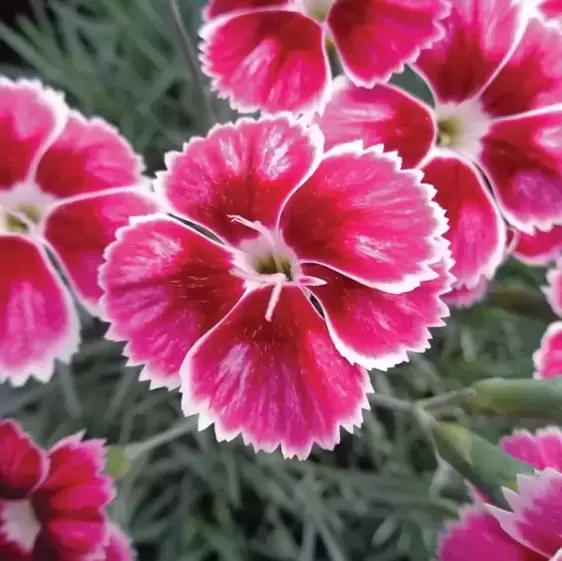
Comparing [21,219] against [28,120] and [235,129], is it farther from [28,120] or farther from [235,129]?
[235,129]

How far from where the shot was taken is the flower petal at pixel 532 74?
19.4 inches

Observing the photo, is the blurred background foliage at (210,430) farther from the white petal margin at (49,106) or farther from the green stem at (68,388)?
the white petal margin at (49,106)

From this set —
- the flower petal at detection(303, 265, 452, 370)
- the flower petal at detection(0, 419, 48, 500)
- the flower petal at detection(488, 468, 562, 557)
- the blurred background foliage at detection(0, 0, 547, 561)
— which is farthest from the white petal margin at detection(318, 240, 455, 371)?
the blurred background foliage at detection(0, 0, 547, 561)

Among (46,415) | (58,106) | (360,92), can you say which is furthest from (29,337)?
(46,415)

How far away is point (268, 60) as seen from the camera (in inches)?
18.7

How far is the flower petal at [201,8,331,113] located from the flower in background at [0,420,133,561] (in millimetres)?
241

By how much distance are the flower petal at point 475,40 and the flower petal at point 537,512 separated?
0.26 m

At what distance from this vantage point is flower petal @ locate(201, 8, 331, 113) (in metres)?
0.46

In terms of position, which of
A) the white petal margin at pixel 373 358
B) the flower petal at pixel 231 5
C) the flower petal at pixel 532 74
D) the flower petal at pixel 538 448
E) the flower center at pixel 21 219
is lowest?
the flower petal at pixel 538 448

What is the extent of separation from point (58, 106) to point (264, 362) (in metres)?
0.23

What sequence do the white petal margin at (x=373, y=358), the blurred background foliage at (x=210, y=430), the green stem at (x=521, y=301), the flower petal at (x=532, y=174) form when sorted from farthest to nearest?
the blurred background foliage at (x=210, y=430) → the green stem at (x=521, y=301) → the flower petal at (x=532, y=174) → the white petal margin at (x=373, y=358)

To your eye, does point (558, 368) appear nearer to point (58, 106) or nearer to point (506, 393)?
point (506, 393)

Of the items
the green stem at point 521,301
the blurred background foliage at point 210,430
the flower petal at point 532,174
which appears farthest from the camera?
the blurred background foliage at point 210,430

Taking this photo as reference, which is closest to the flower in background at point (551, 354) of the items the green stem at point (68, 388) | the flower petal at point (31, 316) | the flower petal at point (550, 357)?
the flower petal at point (550, 357)
